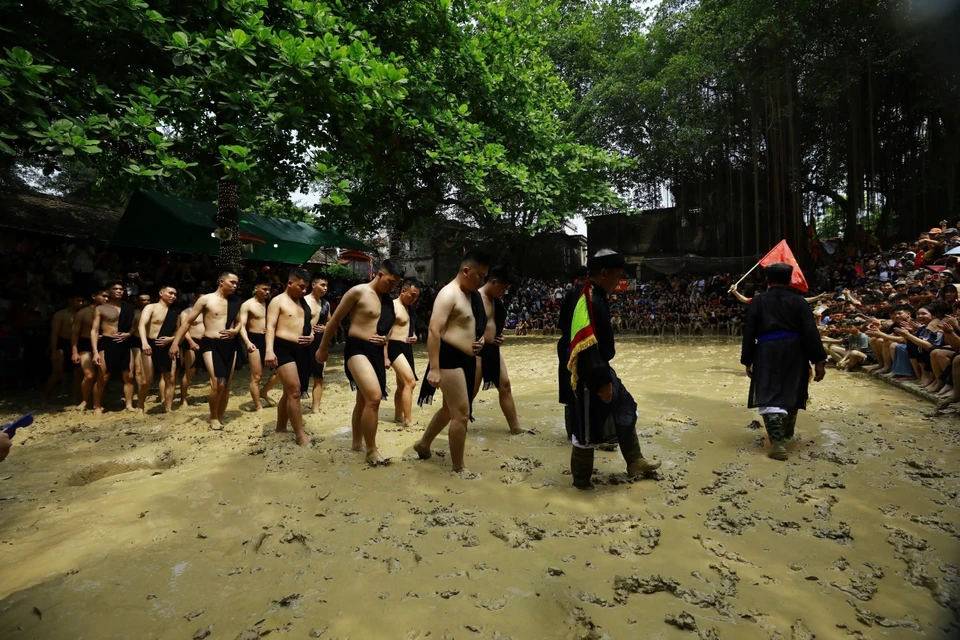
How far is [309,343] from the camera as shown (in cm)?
541

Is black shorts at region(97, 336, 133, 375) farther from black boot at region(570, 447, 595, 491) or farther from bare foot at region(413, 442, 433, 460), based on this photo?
black boot at region(570, 447, 595, 491)

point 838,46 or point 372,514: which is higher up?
point 838,46

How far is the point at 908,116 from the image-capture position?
16.3 metres

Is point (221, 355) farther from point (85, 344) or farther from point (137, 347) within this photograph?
point (85, 344)

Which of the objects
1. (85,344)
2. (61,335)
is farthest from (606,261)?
(61,335)

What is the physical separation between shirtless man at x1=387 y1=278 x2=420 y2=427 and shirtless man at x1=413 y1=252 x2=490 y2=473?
147 cm

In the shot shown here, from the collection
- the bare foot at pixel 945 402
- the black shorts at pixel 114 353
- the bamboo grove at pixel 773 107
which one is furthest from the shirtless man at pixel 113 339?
the bamboo grove at pixel 773 107

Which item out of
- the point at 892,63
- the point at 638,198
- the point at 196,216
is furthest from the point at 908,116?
the point at 196,216

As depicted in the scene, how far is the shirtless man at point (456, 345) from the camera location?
400 cm

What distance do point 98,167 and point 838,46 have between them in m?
19.3

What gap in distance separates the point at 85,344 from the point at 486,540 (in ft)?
22.6

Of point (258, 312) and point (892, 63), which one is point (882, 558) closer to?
point (258, 312)

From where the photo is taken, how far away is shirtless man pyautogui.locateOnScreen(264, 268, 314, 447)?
496cm

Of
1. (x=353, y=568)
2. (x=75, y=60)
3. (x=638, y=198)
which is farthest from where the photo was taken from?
(x=638, y=198)
